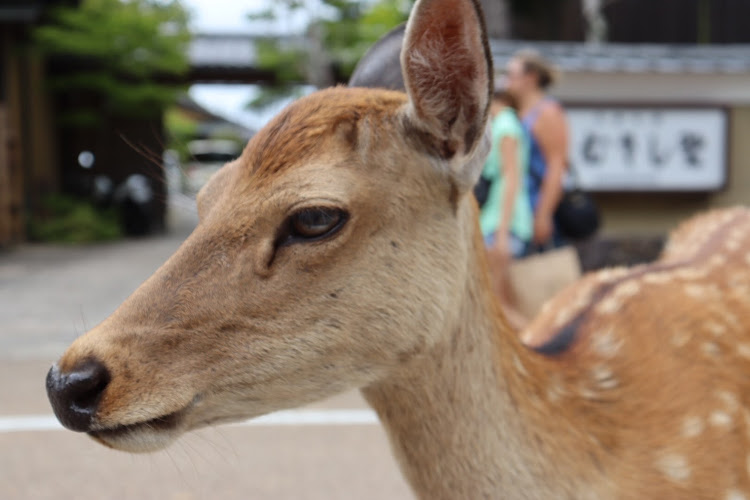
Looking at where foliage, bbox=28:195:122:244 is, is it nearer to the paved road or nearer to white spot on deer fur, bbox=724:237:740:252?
the paved road

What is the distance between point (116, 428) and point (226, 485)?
295 cm

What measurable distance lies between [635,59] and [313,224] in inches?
340

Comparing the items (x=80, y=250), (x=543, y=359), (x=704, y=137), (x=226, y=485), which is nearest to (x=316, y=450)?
(x=226, y=485)

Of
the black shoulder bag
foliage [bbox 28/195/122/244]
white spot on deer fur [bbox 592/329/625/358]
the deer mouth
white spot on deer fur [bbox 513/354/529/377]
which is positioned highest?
the deer mouth

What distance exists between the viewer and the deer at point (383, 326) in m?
1.53

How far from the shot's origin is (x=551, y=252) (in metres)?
4.30

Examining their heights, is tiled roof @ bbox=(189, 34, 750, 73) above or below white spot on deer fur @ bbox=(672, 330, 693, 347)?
below

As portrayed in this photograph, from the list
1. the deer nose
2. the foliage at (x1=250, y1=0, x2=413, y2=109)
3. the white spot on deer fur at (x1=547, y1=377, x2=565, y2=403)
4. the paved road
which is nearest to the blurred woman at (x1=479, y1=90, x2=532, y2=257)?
the paved road

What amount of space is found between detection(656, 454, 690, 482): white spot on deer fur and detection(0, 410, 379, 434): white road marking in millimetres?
3298

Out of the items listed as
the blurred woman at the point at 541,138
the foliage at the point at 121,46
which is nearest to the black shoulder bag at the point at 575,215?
the blurred woman at the point at 541,138

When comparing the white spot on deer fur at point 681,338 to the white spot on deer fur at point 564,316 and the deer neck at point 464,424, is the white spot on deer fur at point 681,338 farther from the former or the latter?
the deer neck at point 464,424

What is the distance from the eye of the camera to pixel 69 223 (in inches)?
626

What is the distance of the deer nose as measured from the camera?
4.68ft

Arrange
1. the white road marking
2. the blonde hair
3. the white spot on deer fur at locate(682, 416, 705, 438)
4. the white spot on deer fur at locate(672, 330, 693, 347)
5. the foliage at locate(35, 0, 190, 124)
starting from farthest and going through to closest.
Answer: the foliage at locate(35, 0, 190, 124) → the white road marking → the blonde hair → the white spot on deer fur at locate(672, 330, 693, 347) → the white spot on deer fur at locate(682, 416, 705, 438)
